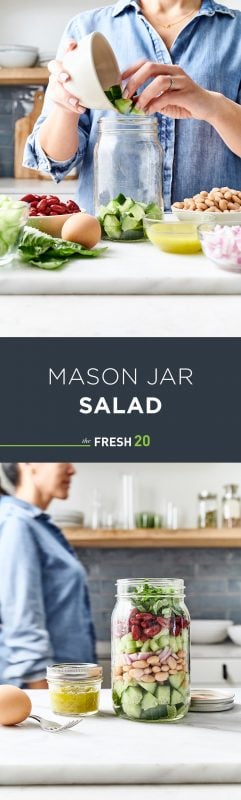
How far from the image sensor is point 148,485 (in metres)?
4.51

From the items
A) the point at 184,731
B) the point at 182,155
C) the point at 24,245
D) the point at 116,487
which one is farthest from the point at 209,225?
the point at 116,487

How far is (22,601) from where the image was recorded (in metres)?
2.94

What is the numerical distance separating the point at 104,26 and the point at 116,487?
8.11ft

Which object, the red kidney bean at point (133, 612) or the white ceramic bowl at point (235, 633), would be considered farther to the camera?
Answer: the white ceramic bowl at point (235, 633)

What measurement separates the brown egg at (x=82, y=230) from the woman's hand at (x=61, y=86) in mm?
188

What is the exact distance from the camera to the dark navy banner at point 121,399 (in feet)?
3.94

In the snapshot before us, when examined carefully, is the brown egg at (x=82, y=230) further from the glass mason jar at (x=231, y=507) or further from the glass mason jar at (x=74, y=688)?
the glass mason jar at (x=231, y=507)

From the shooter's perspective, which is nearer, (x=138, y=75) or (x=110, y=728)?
(x=110, y=728)

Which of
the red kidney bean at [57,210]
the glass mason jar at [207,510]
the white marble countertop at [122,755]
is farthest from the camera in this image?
the glass mason jar at [207,510]

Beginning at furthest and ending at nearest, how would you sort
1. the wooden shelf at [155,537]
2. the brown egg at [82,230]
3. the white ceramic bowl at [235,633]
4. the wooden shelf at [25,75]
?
the wooden shelf at [155,537] < the white ceramic bowl at [235,633] < the wooden shelf at [25,75] < the brown egg at [82,230]

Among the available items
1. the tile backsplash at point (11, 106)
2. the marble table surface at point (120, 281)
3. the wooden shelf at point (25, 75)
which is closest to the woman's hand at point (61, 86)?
the marble table surface at point (120, 281)

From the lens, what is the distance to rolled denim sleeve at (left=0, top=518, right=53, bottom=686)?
9.40ft

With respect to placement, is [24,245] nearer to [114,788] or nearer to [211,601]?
[114,788]

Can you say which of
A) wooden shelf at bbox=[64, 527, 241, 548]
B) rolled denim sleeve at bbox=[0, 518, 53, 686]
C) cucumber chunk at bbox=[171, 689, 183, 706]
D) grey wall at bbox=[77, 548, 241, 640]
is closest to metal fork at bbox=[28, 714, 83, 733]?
cucumber chunk at bbox=[171, 689, 183, 706]
